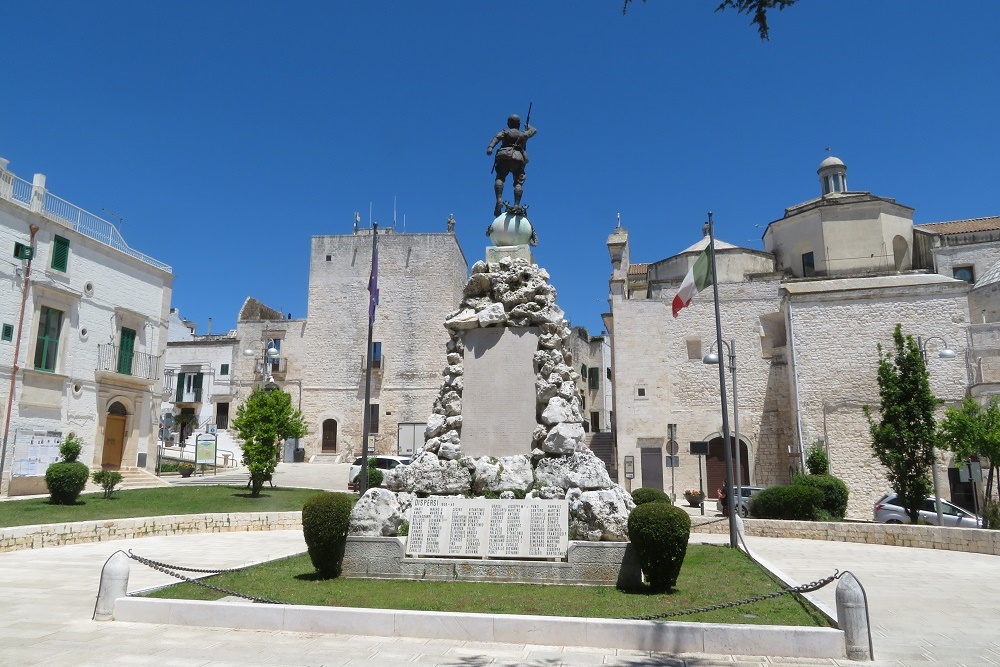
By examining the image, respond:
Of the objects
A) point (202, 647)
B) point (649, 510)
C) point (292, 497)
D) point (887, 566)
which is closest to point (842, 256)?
point (887, 566)

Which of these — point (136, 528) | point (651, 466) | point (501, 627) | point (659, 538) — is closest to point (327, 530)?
point (501, 627)

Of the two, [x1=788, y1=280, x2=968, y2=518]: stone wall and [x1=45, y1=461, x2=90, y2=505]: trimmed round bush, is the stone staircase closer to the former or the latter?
[x1=788, y1=280, x2=968, y2=518]: stone wall

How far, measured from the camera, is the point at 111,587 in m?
7.59

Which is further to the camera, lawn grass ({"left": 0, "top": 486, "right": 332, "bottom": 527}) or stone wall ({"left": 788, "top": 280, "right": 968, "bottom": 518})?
stone wall ({"left": 788, "top": 280, "right": 968, "bottom": 518})

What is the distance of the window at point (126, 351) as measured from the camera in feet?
84.6

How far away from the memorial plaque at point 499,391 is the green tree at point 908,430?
14521mm

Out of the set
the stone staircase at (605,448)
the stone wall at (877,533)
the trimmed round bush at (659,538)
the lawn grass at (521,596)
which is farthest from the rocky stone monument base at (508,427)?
the stone staircase at (605,448)

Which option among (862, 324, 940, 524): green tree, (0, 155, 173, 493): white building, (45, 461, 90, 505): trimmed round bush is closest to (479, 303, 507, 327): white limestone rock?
(45, 461, 90, 505): trimmed round bush

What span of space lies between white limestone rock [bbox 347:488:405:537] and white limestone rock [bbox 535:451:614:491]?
6.73 ft

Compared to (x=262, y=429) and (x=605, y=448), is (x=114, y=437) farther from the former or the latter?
(x=605, y=448)

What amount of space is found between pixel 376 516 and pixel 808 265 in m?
35.1

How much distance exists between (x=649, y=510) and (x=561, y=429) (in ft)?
6.67

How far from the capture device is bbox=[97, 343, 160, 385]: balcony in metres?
24.9

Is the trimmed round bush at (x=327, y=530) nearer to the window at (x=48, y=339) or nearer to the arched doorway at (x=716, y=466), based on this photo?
the window at (x=48, y=339)
